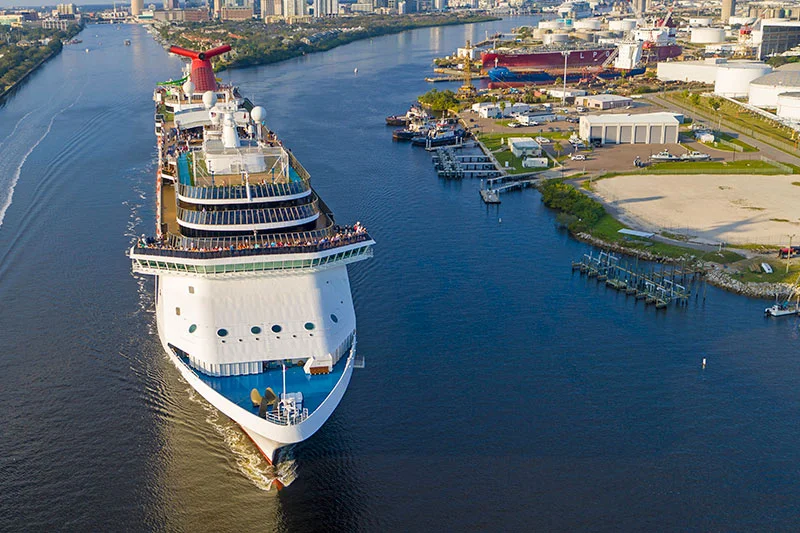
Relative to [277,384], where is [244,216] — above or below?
above

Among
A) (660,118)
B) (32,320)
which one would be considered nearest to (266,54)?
(660,118)

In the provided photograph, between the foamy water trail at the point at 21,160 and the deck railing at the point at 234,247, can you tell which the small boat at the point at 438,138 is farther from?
the deck railing at the point at 234,247

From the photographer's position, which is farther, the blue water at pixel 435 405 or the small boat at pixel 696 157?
the small boat at pixel 696 157

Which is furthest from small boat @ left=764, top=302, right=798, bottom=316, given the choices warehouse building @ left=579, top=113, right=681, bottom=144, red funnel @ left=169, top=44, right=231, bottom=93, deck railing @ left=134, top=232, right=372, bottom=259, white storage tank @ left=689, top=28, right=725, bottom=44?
white storage tank @ left=689, top=28, right=725, bottom=44

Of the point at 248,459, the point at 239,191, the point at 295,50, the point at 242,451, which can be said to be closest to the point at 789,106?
the point at 239,191

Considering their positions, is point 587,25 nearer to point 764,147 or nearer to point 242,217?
point 764,147

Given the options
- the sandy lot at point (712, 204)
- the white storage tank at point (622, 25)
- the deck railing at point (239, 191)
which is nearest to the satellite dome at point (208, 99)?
the deck railing at point (239, 191)
